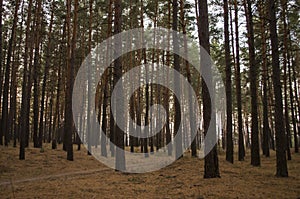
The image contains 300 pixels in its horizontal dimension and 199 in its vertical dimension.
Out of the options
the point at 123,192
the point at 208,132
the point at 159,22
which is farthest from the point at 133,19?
the point at 123,192

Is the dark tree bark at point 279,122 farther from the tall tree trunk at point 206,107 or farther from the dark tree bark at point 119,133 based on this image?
the dark tree bark at point 119,133

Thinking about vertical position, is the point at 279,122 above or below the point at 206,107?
below

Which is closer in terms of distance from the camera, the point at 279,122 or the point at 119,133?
the point at 279,122

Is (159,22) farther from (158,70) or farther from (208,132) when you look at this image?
(208,132)

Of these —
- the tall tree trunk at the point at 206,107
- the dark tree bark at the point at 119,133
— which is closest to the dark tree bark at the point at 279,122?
the tall tree trunk at the point at 206,107

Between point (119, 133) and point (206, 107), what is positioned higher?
point (206, 107)

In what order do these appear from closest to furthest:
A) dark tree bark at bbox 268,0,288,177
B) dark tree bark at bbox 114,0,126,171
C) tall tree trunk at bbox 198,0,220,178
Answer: tall tree trunk at bbox 198,0,220,178 → dark tree bark at bbox 268,0,288,177 → dark tree bark at bbox 114,0,126,171

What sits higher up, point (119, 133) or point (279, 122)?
point (279, 122)

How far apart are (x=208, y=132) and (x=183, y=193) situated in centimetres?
274

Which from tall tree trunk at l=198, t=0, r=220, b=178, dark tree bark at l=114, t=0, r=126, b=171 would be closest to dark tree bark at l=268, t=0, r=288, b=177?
tall tree trunk at l=198, t=0, r=220, b=178

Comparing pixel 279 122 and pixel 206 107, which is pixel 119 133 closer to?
pixel 206 107

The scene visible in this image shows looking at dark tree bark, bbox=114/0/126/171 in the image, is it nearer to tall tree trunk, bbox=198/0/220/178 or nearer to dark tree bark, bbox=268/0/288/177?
tall tree trunk, bbox=198/0/220/178

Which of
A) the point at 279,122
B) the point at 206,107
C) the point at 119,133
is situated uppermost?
the point at 206,107

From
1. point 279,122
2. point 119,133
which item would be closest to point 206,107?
point 279,122
